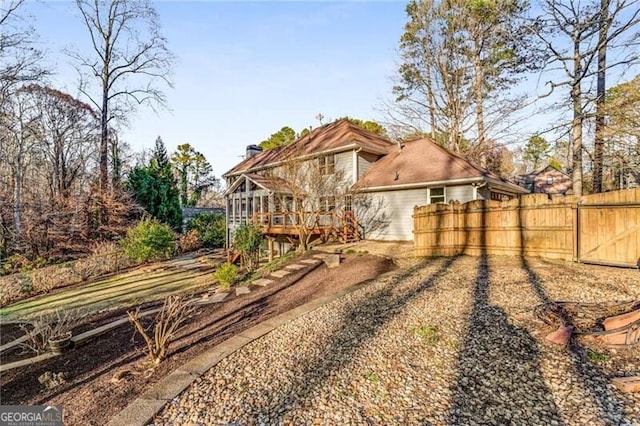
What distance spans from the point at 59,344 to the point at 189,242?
1551 cm

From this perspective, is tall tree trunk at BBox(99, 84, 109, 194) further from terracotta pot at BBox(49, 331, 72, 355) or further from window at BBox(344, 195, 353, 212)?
terracotta pot at BBox(49, 331, 72, 355)

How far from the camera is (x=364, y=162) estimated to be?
52.8 feet

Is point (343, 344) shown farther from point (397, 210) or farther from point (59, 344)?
point (397, 210)

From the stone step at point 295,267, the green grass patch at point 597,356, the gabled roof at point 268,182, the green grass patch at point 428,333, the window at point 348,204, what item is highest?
the gabled roof at point 268,182

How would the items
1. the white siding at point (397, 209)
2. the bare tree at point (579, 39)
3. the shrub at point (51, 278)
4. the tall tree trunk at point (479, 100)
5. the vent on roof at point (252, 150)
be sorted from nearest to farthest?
the shrub at point (51, 278) → the bare tree at point (579, 39) → the white siding at point (397, 209) → the tall tree trunk at point (479, 100) → the vent on roof at point (252, 150)

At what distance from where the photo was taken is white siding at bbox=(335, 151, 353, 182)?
15.7 m

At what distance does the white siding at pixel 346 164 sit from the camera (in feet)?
51.5

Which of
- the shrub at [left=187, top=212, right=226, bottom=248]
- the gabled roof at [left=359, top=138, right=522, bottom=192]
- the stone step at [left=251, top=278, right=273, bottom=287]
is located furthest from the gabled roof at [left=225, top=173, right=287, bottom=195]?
the stone step at [left=251, top=278, right=273, bottom=287]

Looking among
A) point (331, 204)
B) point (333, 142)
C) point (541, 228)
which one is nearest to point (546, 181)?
point (333, 142)

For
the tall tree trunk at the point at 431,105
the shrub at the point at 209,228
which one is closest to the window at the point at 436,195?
the tall tree trunk at the point at 431,105

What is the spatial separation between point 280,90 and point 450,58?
12.3 m

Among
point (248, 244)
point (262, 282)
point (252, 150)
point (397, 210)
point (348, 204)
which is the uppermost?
point (252, 150)

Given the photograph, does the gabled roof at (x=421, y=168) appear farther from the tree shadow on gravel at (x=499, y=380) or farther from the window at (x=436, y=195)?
the tree shadow on gravel at (x=499, y=380)

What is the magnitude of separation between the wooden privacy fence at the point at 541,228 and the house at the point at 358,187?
3367 millimetres
